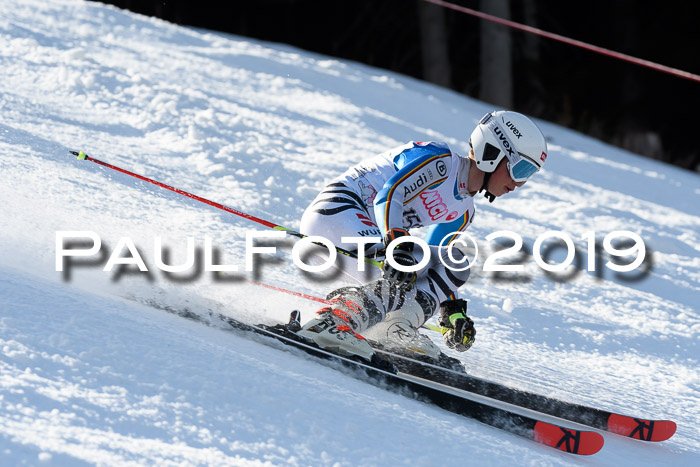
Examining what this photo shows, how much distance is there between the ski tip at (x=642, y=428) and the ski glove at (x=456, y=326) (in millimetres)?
575

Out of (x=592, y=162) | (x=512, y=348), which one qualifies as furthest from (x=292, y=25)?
(x=512, y=348)

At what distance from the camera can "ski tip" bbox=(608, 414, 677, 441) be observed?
2.96m

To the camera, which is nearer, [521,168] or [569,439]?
[569,439]

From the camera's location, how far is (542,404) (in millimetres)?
3125

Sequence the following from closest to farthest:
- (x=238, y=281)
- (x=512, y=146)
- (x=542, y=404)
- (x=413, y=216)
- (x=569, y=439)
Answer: (x=569, y=439) → (x=542, y=404) → (x=512, y=146) → (x=413, y=216) → (x=238, y=281)

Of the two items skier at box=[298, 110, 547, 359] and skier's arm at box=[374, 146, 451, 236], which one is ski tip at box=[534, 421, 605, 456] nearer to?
skier at box=[298, 110, 547, 359]

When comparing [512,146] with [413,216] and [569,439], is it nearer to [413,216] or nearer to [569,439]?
[413,216]

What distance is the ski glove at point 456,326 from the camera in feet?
10.6

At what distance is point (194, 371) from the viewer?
2.41m

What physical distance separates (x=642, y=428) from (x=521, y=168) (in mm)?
1023

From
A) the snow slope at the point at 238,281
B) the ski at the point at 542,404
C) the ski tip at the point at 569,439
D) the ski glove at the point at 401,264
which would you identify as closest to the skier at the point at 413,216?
the ski glove at the point at 401,264

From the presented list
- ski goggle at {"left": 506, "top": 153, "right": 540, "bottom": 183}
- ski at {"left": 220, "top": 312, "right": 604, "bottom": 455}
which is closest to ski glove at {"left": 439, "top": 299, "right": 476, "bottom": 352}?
ski at {"left": 220, "top": 312, "right": 604, "bottom": 455}

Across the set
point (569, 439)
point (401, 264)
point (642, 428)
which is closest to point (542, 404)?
point (642, 428)

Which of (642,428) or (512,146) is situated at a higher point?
(512,146)
